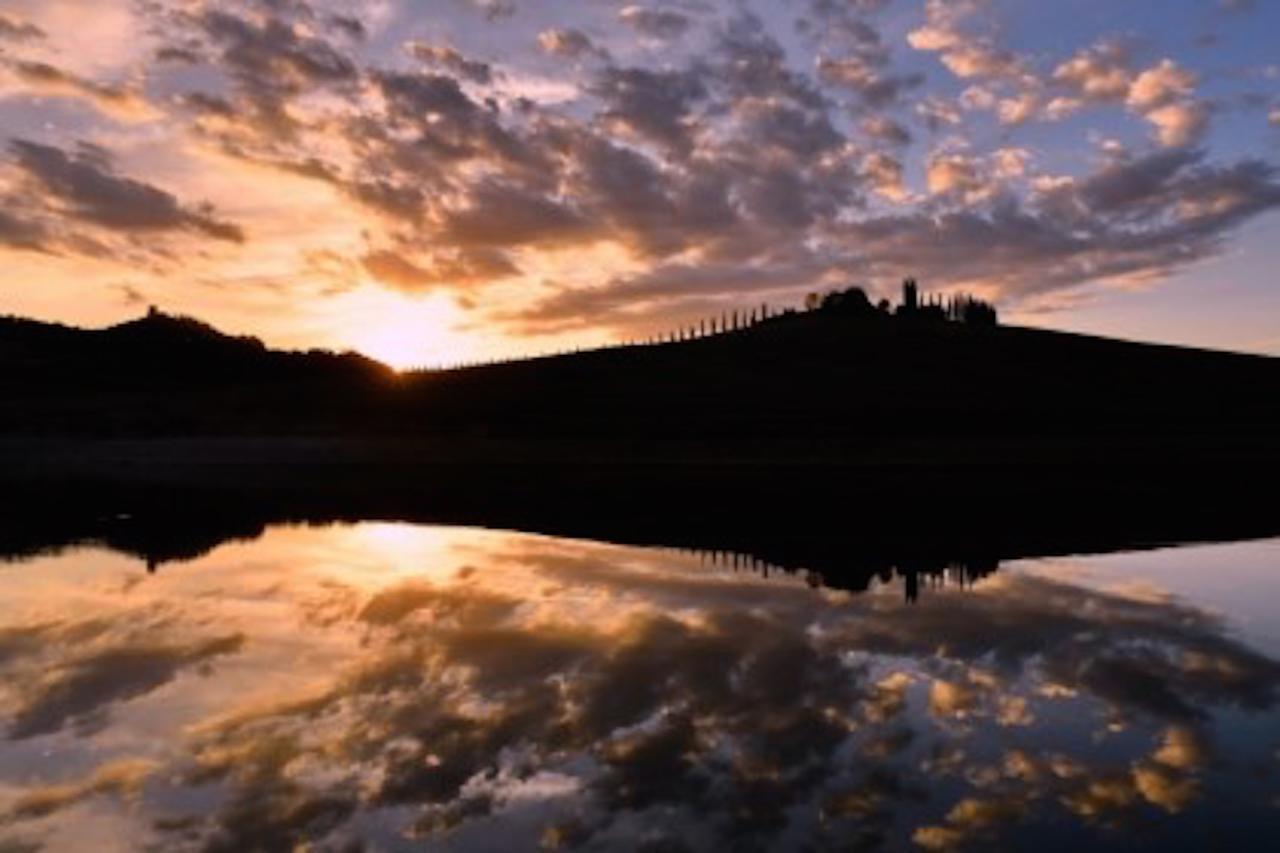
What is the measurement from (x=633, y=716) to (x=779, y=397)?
6815 centimetres

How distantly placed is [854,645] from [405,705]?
21.4 ft

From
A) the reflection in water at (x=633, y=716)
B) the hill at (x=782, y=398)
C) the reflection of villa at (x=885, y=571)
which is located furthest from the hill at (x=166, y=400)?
the reflection in water at (x=633, y=716)

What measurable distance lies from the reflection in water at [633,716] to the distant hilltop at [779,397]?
43.4m

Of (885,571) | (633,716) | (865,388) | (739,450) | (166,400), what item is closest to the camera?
(633,716)

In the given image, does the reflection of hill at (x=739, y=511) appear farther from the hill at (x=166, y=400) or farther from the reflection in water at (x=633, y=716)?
the hill at (x=166, y=400)

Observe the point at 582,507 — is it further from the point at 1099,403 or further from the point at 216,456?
the point at 1099,403

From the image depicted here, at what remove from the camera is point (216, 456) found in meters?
63.5

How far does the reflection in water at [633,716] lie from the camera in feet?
30.2

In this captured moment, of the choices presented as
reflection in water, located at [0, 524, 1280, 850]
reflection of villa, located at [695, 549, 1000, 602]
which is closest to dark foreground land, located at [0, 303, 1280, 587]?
reflection of villa, located at [695, 549, 1000, 602]

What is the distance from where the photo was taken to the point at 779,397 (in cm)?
7969

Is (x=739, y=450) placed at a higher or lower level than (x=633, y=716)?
higher

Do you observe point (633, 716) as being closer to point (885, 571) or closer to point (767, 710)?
point (767, 710)

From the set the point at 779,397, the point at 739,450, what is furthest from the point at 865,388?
the point at 739,450

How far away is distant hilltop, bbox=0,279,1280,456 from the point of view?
69.2 meters
